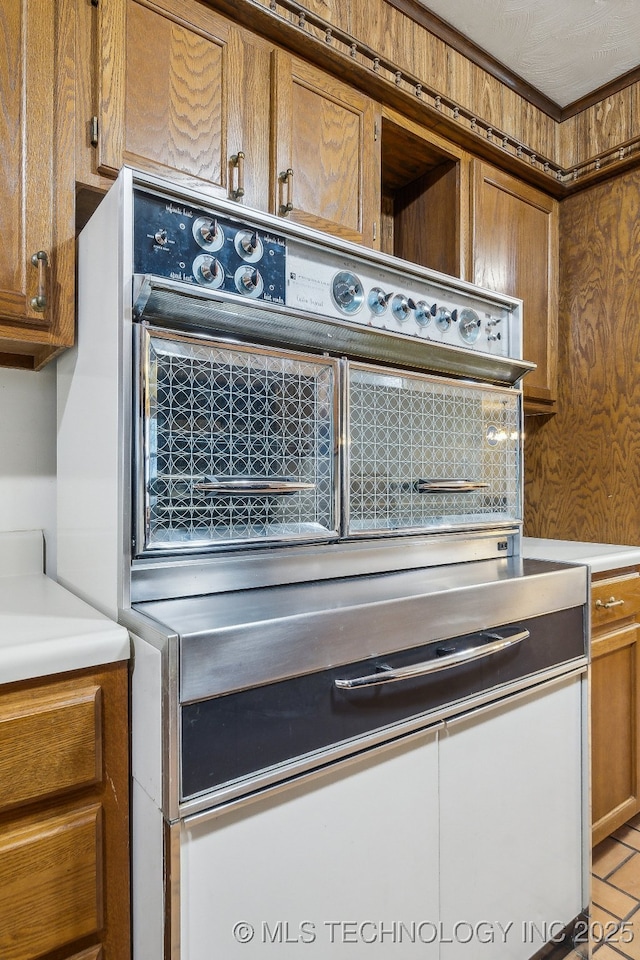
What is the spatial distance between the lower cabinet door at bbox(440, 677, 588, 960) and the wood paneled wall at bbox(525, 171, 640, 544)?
906 mm

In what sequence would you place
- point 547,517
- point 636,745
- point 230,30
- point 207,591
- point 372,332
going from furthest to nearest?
point 547,517
point 636,745
point 230,30
point 372,332
point 207,591

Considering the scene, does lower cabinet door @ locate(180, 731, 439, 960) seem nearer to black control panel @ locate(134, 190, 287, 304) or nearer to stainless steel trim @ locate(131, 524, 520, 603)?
stainless steel trim @ locate(131, 524, 520, 603)

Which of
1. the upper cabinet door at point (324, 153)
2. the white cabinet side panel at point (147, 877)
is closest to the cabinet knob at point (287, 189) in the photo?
the upper cabinet door at point (324, 153)

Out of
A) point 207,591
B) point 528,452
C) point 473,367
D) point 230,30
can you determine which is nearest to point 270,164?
point 230,30

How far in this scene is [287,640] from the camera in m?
0.82

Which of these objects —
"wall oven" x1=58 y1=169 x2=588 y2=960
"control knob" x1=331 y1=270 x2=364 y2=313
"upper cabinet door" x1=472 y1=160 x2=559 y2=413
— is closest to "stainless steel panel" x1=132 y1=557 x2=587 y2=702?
"wall oven" x1=58 y1=169 x2=588 y2=960

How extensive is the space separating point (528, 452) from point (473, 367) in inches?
43.3

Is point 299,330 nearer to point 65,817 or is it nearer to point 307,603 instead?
point 307,603

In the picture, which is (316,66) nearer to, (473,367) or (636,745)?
(473,367)

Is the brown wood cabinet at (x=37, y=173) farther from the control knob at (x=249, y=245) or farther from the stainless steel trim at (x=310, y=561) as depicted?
the stainless steel trim at (x=310, y=561)

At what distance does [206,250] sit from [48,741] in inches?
32.0

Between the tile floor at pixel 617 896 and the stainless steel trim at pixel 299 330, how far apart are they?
1420 mm

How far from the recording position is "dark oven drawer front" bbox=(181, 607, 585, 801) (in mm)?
758

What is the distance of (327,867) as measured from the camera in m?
0.88
